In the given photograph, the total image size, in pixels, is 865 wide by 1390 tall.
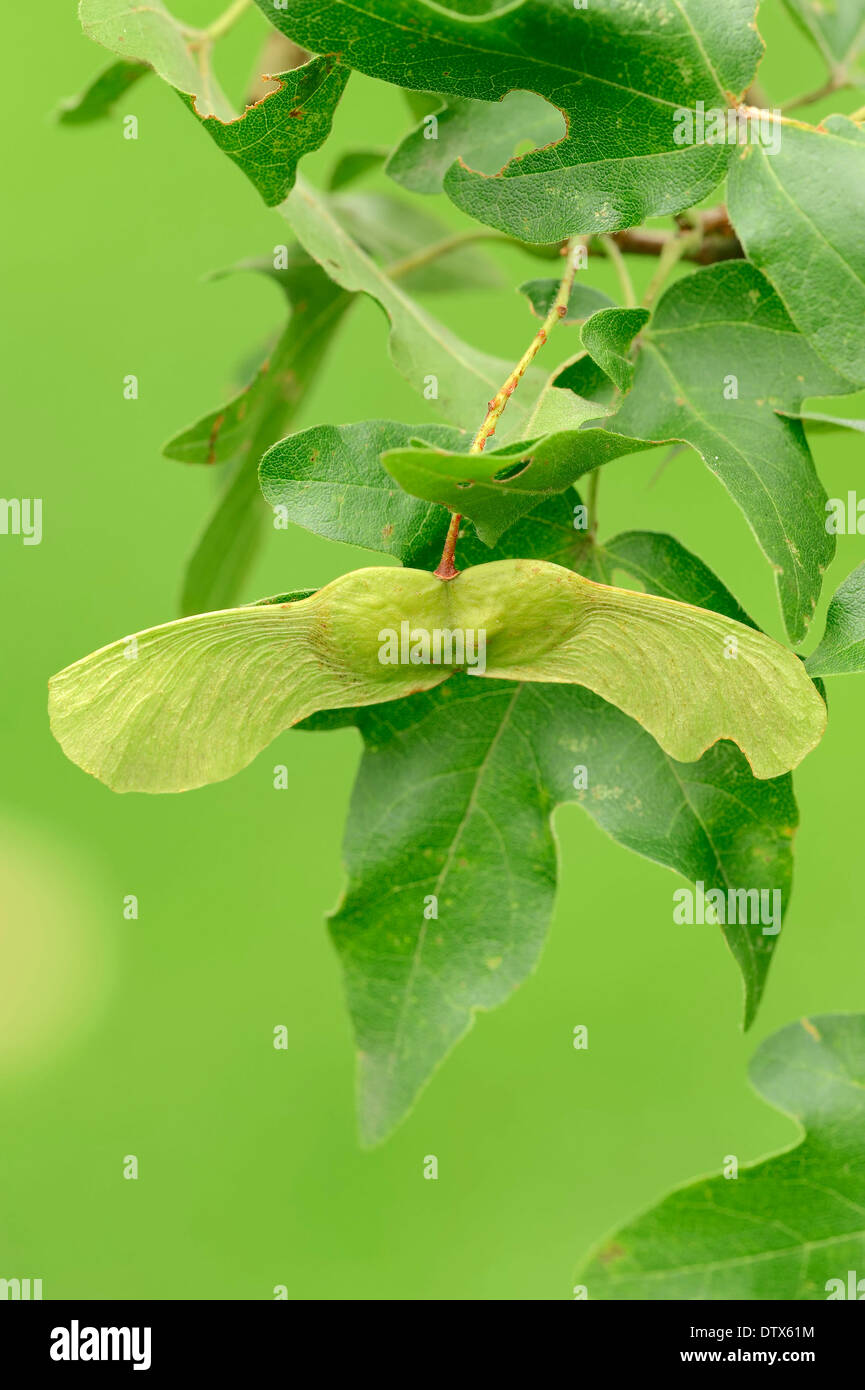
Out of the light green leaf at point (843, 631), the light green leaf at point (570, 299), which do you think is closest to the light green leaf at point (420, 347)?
the light green leaf at point (570, 299)

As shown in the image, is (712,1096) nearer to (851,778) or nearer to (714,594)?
(851,778)

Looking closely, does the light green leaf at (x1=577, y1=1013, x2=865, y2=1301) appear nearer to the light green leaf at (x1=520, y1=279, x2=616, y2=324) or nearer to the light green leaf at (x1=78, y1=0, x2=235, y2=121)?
the light green leaf at (x1=520, y1=279, x2=616, y2=324)

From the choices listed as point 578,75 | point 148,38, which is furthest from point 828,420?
point 148,38

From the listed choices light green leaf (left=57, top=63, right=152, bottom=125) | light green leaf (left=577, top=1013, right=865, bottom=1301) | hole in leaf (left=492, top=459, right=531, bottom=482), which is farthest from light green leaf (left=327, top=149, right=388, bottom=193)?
light green leaf (left=577, top=1013, right=865, bottom=1301)

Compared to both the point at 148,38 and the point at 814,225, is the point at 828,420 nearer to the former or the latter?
the point at 814,225

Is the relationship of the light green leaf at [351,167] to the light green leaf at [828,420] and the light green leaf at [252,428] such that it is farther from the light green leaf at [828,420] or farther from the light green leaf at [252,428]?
the light green leaf at [828,420]

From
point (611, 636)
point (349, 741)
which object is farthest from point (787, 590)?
point (349, 741)
